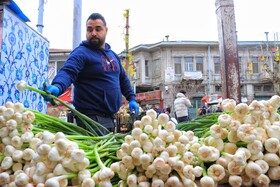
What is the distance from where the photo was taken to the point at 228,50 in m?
3.70

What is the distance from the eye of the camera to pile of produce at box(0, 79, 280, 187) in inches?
31.0

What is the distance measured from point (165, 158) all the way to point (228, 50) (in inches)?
127

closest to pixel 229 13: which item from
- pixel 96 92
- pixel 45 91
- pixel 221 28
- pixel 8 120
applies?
pixel 221 28

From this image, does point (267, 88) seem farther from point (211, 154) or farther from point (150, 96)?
point (211, 154)

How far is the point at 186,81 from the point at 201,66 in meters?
2.46

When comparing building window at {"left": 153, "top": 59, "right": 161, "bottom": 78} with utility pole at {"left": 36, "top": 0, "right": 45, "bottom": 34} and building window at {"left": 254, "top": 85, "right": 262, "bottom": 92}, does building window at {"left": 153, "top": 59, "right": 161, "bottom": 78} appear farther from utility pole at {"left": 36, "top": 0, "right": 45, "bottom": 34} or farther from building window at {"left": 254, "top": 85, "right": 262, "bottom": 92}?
utility pole at {"left": 36, "top": 0, "right": 45, "bottom": 34}

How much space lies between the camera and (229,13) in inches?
150

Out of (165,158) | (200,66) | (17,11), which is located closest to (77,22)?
(17,11)

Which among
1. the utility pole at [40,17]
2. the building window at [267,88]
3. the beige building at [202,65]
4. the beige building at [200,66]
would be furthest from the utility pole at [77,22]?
the building window at [267,88]

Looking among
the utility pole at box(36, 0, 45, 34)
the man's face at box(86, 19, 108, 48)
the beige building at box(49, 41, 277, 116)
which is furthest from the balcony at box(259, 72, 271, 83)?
the man's face at box(86, 19, 108, 48)

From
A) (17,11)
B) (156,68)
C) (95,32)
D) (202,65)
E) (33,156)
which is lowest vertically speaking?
(33,156)

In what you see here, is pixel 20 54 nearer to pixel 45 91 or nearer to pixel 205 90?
pixel 45 91

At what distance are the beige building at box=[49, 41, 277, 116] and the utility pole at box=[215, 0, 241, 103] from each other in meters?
21.0

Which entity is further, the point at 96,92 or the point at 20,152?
the point at 96,92
